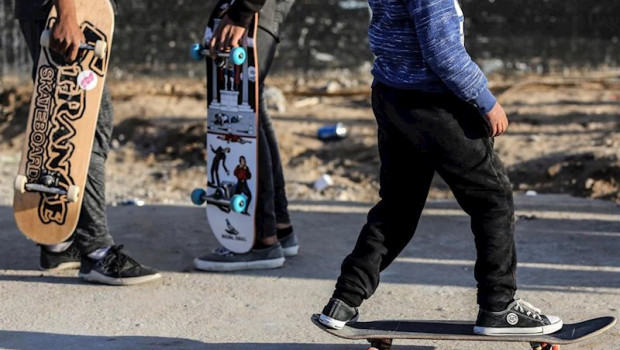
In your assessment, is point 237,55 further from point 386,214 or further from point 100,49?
point 386,214

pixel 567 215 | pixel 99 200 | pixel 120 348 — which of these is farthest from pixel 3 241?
pixel 567 215

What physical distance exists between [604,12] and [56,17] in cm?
690

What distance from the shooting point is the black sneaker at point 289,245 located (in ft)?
18.2

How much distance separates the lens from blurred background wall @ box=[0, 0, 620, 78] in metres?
10.4

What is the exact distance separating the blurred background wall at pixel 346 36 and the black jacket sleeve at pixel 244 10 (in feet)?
18.2

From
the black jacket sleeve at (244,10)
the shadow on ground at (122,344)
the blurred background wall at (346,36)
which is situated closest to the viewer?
the shadow on ground at (122,344)

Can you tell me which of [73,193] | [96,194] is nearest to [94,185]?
[96,194]

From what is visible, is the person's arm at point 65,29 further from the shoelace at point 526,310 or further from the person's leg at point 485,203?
the shoelace at point 526,310

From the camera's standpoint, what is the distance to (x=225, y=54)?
5.07 m

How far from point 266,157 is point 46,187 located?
1036mm

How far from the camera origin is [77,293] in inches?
195

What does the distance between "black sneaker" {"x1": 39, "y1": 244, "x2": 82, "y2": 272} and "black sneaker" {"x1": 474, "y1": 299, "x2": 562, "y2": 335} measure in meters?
2.25

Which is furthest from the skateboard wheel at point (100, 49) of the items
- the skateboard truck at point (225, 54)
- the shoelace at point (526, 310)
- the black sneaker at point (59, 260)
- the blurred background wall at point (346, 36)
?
the blurred background wall at point (346, 36)

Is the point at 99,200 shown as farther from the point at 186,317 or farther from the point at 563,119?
the point at 563,119
